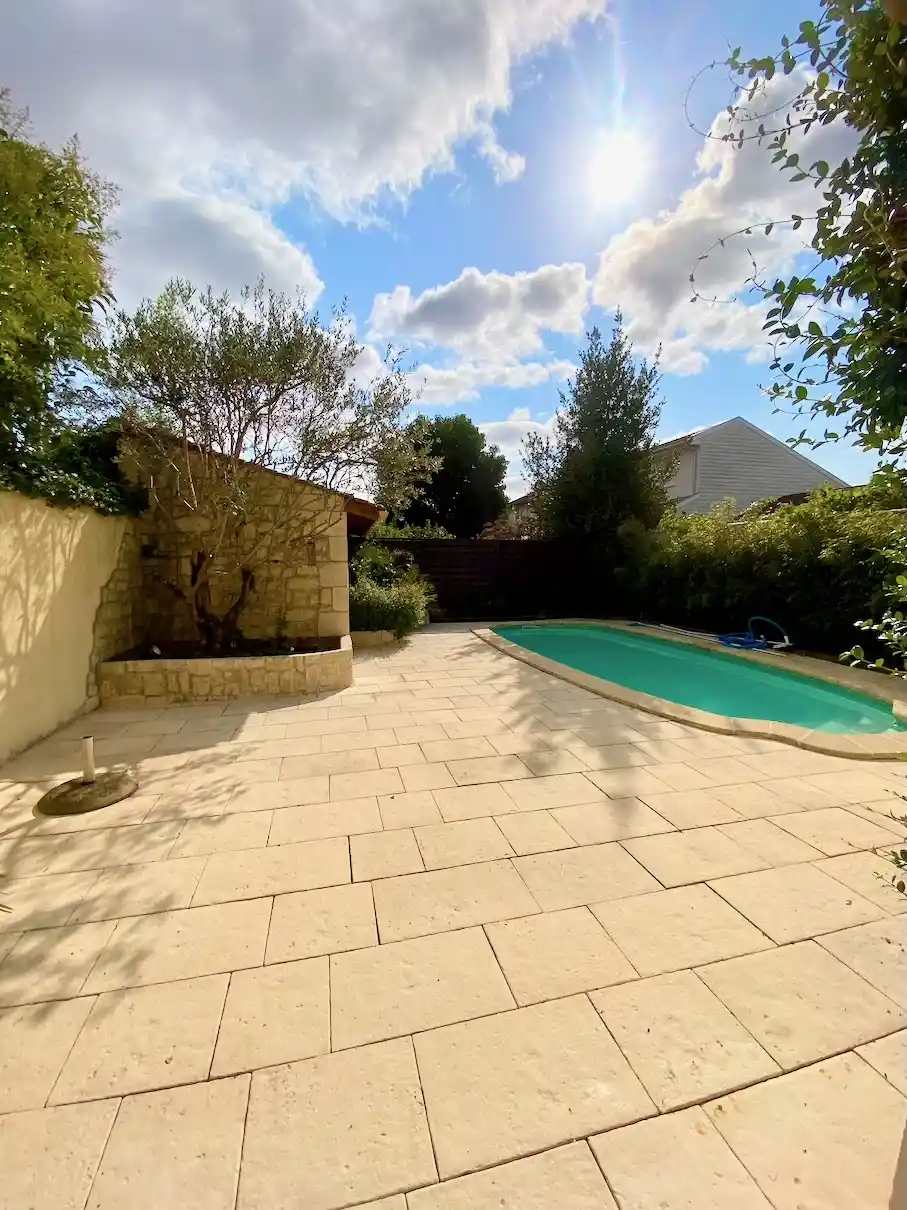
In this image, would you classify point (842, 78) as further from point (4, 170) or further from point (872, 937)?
point (4, 170)

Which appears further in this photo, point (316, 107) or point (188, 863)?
point (316, 107)

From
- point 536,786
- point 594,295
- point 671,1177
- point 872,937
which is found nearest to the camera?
point 671,1177

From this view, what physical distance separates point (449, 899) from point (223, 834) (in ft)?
Result: 4.98

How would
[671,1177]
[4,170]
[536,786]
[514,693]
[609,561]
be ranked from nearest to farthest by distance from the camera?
[671,1177]
[536,786]
[4,170]
[514,693]
[609,561]

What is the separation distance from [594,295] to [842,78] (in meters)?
9.91

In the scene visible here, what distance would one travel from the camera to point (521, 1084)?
1646 mm

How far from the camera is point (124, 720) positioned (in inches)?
211

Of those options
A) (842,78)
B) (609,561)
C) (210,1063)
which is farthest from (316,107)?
(609,561)

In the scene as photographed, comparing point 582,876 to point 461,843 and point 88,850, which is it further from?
point 88,850

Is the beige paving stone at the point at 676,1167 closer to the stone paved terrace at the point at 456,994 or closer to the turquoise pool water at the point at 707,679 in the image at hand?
the stone paved terrace at the point at 456,994

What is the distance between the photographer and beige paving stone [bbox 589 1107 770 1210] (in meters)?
1.34

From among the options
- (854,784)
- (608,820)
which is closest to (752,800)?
(854,784)

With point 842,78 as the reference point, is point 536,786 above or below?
below

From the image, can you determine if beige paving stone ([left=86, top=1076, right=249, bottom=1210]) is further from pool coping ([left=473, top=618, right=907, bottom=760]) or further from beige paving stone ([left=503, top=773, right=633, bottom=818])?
pool coping ([left=473, top=618, right=907, bottom=760])
